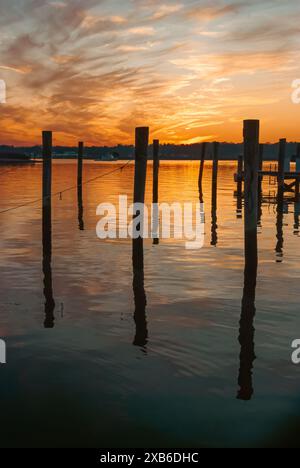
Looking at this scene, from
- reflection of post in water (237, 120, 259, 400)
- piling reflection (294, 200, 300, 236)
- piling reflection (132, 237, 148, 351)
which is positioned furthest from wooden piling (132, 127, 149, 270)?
piling reflection (294, 200, 300, 236)

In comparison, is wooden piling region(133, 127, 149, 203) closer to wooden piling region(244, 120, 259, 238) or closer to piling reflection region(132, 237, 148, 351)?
piling reflection region(132, 237, 148, 351)

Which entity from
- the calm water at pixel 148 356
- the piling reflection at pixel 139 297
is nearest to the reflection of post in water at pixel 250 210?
the calm water at pixel 148 356

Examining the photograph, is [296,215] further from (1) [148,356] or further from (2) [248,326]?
(1) [148,356]

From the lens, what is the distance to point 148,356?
25.6 ft

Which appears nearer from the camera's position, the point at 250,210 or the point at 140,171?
the point at 250,210

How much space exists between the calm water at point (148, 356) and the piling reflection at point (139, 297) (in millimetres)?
→ 66

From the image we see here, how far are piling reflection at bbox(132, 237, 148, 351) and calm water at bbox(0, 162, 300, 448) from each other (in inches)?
2.6

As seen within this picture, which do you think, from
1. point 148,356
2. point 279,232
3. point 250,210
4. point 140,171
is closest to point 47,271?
→ point 140,171

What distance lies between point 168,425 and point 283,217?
68.5ft

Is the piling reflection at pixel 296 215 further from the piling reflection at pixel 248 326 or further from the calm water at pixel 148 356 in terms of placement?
the piling reflection at pixel 248 326

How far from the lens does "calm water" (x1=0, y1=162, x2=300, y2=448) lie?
5863mm

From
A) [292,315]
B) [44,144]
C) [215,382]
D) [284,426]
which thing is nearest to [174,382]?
[215,382]

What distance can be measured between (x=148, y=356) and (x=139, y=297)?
11.3ft

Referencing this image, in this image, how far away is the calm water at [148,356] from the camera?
586cm
